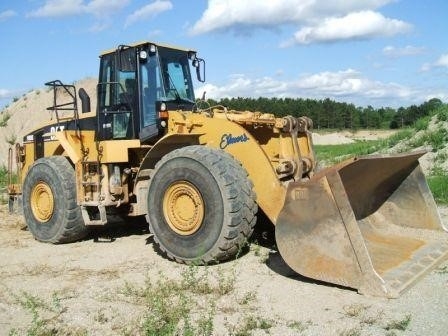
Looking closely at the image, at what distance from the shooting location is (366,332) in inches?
168

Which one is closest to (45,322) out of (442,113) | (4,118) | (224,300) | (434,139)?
(224,300)

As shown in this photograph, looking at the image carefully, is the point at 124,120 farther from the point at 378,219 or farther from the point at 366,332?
the point at 366,332

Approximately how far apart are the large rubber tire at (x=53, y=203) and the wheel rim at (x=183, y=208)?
2.10 meters

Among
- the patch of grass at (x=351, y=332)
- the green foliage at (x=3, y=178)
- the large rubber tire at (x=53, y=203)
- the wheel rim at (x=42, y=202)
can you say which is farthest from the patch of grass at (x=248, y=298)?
the green foliage at (x=3, y=178)

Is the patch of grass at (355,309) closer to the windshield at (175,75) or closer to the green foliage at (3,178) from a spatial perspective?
the windshield at (175,75)

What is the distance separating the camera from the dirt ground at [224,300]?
447 cm

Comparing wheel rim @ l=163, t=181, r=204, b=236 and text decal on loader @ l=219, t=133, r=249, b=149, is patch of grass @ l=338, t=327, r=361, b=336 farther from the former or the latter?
text decal on loader @ l=219, t=133, r=249, b=149

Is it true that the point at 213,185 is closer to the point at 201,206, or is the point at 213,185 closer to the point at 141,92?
the point at 201,206

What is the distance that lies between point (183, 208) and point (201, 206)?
335 millimetres

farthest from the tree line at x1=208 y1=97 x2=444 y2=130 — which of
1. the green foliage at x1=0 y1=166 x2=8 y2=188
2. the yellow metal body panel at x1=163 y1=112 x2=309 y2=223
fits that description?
the yellow metal body panel at x1=163 y1=112 x2=309 y2=223

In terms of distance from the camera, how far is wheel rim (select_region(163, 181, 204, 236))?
6344 millimetres

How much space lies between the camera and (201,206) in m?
6.30

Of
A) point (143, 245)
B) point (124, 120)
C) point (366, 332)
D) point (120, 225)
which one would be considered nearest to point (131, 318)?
point (366, 332)

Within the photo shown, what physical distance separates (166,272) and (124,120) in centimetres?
256
